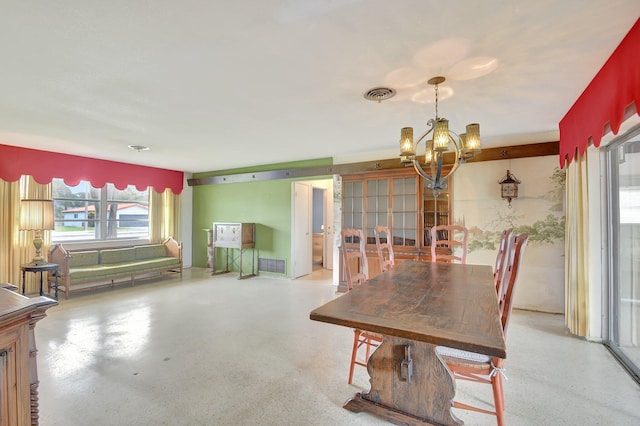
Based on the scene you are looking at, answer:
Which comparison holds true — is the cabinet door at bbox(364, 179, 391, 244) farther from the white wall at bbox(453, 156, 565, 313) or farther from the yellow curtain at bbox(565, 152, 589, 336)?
the yellow curtain at bbox(565, 152, 589, 336)

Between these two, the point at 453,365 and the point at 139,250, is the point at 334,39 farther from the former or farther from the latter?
the point at 139,250

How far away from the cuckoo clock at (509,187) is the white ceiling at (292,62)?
2.07ft

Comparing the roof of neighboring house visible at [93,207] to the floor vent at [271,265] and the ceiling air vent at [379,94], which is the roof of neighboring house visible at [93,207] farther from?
the ceiling air vent at [379,94]

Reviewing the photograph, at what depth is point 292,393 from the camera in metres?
2.19

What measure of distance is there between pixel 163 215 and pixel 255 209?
6.99 ft

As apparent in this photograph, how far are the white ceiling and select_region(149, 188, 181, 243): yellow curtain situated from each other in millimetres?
2949

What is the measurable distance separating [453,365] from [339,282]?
3.67 m

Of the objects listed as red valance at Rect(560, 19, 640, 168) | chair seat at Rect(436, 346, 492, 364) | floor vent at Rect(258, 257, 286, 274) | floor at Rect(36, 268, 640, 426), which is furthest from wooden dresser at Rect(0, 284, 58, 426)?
floor vent at Rect(258, 257, 286, 274)

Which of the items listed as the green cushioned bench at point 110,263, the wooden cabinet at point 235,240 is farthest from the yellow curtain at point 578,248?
the green cushioned bench at point 110,263

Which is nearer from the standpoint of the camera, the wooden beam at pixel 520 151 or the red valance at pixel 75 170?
the wooden beam at pixel 520 151

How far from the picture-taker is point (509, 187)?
4.12m

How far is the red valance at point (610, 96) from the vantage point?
5.91ft

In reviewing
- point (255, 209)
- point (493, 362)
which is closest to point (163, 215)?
point (255, 209)

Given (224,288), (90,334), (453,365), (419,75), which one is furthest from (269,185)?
(453,365)
